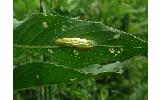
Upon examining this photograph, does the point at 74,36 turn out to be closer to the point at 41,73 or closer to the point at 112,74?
the point at 41,73

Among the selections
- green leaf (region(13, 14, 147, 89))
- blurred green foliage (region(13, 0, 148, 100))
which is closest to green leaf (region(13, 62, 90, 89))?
green leaf (region(13, 14, 147, 89))

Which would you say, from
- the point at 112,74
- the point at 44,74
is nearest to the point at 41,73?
the point at 44,74

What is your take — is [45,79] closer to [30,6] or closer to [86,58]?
[86,58]

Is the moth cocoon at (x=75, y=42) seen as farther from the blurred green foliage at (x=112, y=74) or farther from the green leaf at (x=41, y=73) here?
the blurred green foliage at (x=112, y=74)

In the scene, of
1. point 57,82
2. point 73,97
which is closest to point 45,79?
point 57,82

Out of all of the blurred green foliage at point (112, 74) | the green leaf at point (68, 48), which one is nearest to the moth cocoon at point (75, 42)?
the green leaf at point (68, 48)
